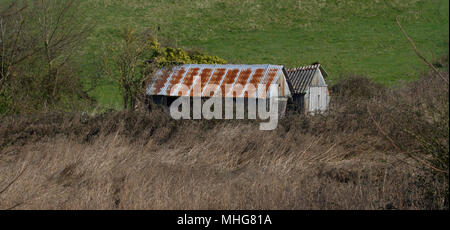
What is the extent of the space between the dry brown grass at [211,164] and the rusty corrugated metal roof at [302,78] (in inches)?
509

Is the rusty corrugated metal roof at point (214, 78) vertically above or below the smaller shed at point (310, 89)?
above

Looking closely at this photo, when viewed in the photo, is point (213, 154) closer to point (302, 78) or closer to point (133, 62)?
point (133, 62)

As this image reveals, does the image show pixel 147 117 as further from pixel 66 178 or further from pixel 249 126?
pixel 66 178

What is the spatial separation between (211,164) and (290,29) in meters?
38.4

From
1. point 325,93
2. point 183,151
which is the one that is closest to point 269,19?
point 325,93

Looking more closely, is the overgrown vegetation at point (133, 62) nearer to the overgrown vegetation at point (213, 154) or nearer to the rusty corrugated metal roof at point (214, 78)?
the rusty corrugated metal roof at point (214, 78)

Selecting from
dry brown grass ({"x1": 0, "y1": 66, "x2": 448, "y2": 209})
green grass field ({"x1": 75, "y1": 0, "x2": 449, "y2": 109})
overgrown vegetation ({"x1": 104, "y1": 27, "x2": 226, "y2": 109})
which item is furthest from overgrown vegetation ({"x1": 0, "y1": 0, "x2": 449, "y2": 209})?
green grass field ({"x1": 75, "y1": 0, "x2": 449, "y2": 109})

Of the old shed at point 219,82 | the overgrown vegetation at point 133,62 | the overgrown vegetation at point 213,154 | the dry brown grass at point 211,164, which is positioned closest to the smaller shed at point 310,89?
the old shed at point 219,82

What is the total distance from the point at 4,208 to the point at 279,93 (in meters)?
15.9

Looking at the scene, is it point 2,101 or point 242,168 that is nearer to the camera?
point 242,168

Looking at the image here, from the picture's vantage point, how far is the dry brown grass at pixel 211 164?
568 centimetres

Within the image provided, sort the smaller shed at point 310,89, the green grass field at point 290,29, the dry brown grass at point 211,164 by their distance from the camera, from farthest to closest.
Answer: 1. the green grass field at point 290,29
2. the smaller shed at point 310,89
3. the dry brown grass at point 211,164
